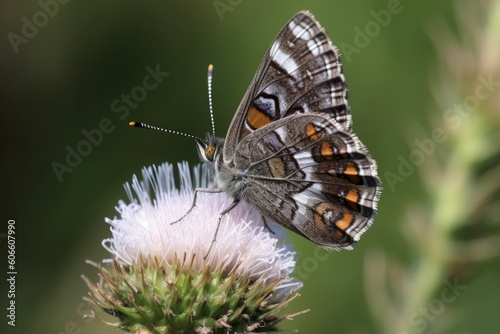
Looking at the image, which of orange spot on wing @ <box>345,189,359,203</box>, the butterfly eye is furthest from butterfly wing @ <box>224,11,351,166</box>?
orange spot on wing @ <box>345,189,359,203</box>

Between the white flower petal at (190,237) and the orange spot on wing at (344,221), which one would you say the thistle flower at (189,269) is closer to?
the white flower petal at (190,237)

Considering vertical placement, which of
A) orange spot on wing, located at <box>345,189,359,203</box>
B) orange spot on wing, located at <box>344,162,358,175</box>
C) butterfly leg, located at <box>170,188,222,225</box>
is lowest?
orange spot on wing, located at <box>345,189,359,203</box>

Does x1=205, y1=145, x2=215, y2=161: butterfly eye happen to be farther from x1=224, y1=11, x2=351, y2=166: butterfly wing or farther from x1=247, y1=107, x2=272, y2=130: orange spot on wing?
x1=247, y1=107, x2=272, y2=130: orange spot on wing

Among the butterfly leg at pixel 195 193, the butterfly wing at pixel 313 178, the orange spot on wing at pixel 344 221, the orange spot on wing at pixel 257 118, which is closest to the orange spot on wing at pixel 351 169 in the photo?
the butterfly wing at pixel 313 178

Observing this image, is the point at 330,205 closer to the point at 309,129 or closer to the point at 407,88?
the point at 309,129

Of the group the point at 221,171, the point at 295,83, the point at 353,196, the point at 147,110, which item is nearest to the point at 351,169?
the point at 353,196
